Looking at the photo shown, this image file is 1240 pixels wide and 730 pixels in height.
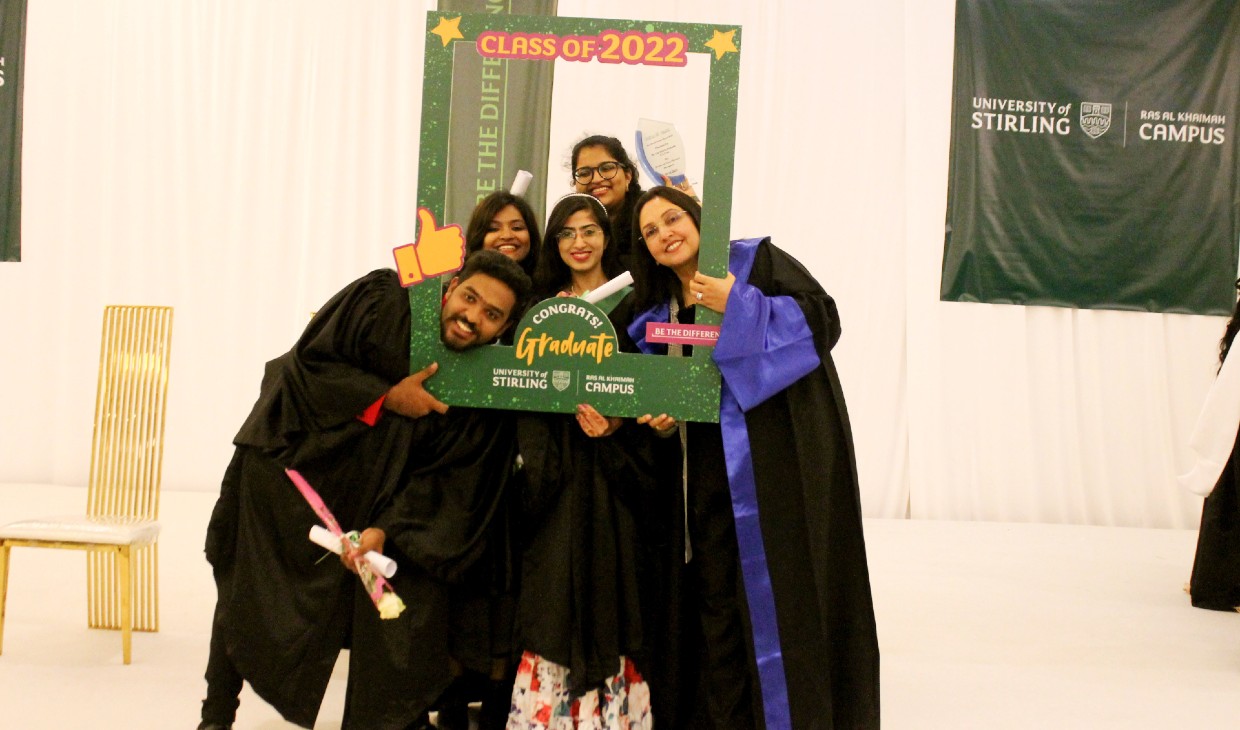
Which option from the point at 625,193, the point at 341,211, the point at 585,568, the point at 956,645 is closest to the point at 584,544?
the point at 585,568

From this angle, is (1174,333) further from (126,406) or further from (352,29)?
(126,406)

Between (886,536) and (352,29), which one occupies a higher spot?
(352,29)

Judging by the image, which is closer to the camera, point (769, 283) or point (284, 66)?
point (769, 283)

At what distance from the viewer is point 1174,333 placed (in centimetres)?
786

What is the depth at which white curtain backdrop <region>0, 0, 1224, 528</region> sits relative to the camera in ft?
25.1

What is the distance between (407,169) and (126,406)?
12.9 feet

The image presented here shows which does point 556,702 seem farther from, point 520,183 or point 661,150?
point 661,150

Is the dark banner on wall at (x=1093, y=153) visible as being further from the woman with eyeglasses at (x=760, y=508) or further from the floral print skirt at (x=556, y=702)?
the floral print skirt at (x=556, y=702)

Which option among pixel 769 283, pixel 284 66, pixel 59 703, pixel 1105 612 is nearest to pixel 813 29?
pixel 284 66

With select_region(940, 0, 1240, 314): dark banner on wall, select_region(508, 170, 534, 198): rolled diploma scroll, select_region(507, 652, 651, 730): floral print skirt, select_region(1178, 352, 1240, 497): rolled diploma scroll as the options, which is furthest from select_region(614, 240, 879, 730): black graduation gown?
select_region(940, 0, 1240, 314): dark banner on wall

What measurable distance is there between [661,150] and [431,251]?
704 mm

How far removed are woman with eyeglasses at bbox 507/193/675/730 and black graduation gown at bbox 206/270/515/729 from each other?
0.50 feet

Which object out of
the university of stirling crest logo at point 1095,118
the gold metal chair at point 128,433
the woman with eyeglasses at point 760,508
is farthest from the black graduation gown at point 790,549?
the university of stirling crest logo at point 1095,118

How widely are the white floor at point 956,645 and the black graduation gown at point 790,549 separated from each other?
76cm
